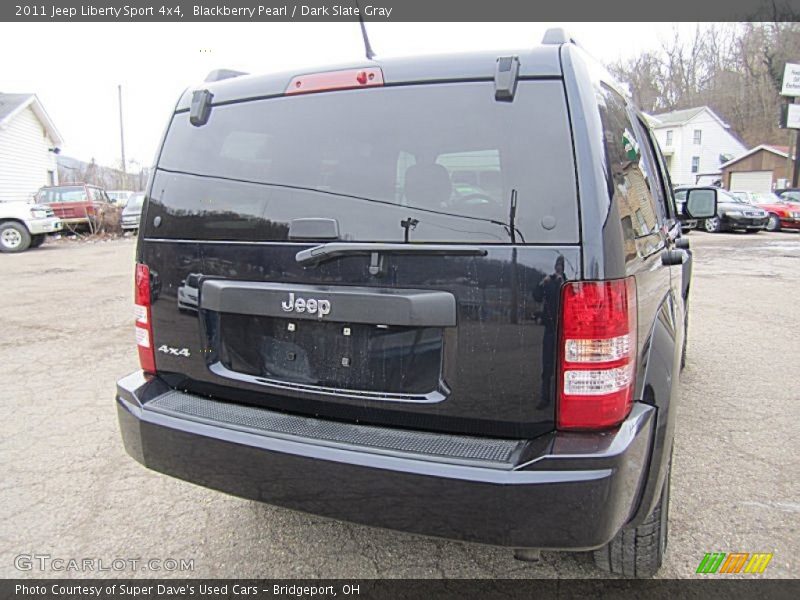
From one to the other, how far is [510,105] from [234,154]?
3.59ft

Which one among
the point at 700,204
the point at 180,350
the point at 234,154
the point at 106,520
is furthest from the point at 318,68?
the point at 700,204

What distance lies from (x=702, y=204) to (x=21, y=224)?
54.1 ft

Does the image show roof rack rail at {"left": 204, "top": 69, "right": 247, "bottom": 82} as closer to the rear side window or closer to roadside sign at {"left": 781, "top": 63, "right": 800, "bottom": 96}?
the rear side window

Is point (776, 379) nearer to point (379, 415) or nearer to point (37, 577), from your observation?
point (379, 415)

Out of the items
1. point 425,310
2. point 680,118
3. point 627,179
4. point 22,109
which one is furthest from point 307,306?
point 680,118

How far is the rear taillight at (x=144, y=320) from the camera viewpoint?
2.31 meters

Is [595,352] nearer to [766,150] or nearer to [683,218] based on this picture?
[683,218]

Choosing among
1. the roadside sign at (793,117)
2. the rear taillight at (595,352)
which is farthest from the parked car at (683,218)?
the roadside sign at (793,117)

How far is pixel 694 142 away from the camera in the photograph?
4784cm

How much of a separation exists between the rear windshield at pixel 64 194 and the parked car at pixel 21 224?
11.9 ft

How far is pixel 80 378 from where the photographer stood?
4699mm

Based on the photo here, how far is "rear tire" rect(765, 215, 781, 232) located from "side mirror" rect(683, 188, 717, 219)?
61.9 ft
